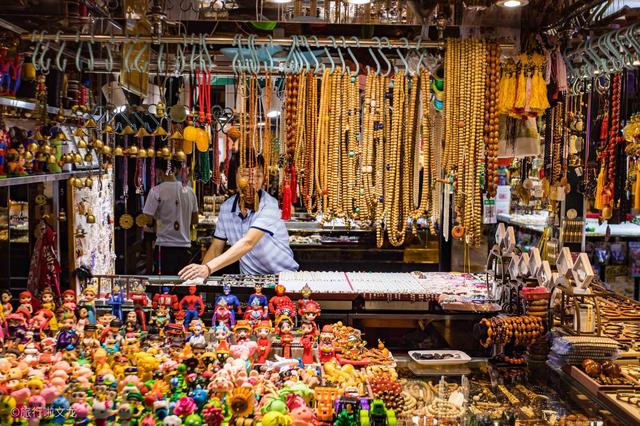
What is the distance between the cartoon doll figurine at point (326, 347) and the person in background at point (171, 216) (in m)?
3.22

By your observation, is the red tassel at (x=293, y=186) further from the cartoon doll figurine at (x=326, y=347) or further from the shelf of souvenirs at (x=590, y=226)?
the shelf of souvenirs at (x=590, y=226)

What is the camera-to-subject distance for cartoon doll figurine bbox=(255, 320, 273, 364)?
3.01 metres

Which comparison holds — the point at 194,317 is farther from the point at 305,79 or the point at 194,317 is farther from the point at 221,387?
the point at 305,79

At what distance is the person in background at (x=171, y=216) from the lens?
239 inches

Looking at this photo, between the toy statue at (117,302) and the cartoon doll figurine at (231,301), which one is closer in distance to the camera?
the cartoon doll figurine at (231,301)

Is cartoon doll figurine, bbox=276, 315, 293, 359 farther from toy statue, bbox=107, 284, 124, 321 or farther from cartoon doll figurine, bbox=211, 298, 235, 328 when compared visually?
toy statue, bbox=107, 284, 124, 321

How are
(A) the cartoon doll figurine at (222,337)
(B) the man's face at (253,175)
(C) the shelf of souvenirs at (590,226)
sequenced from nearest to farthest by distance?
(A) the cartoon doll figurine at (222,337), (B) the man's face at (253,175), (C) the shelf of souvenirs at (590,226)

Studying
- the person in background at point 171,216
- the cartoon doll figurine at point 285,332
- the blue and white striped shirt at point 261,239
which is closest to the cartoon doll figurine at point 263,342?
the cartoon doll figurine at point 285,332

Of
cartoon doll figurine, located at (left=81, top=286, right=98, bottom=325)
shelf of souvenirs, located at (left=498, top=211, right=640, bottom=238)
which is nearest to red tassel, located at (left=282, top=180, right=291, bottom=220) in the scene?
cartoon doll figurine, located at (left=81, top=286, right=98, bottom=325)

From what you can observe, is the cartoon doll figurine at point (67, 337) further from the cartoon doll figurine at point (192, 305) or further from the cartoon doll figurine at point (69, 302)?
the cartoon doll figurine at point (192, 305)

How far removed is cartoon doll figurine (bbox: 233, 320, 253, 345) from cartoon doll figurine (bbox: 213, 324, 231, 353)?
4cm

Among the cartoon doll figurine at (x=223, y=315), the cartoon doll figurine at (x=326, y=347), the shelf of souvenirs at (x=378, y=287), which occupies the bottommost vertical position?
the cartoon doll figurine at (x=326, y=347)

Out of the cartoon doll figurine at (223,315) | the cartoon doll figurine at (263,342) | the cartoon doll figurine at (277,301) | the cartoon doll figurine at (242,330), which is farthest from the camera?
the cartoon doll figurine at (277,301)

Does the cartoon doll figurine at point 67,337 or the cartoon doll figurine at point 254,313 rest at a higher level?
the cartoon doll figurine at point 254,313
